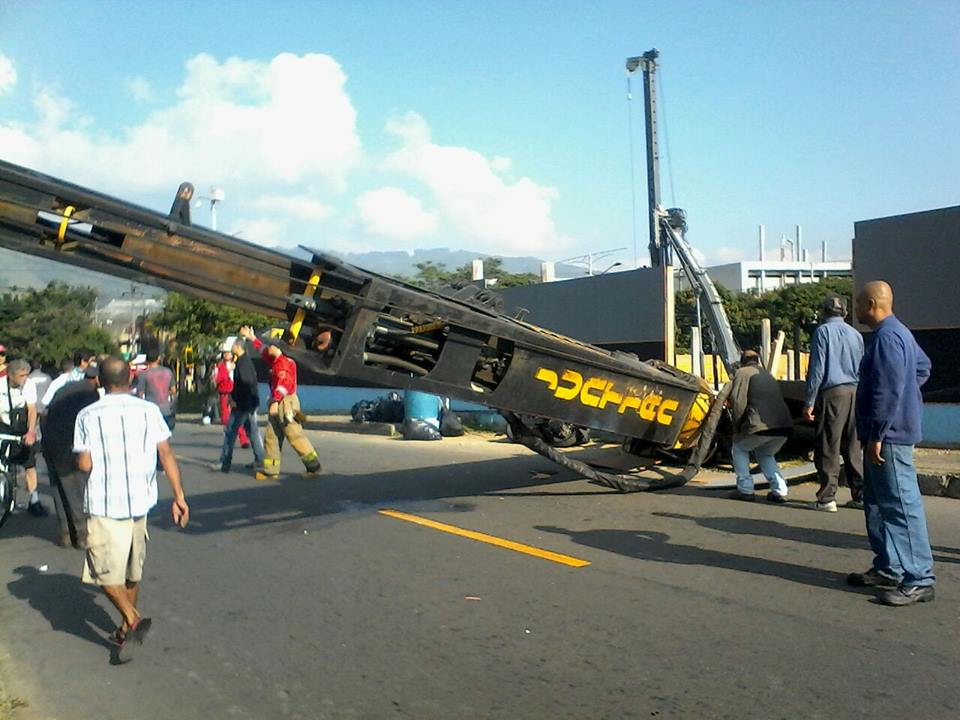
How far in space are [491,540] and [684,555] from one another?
161 centimetres

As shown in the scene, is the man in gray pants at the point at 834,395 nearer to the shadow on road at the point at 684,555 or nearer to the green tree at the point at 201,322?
the shadow on road at the point at 684,555

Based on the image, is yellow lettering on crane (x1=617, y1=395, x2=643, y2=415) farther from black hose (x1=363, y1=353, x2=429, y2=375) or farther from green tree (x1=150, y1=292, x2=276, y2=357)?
green tree (x1=150, y1=292, x2=276, y2=357)

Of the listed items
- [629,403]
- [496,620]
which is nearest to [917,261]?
[629,403]

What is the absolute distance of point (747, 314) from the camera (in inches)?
1628

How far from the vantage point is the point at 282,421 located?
10742 millimetres

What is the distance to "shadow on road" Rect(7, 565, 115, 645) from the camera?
18.4 feet

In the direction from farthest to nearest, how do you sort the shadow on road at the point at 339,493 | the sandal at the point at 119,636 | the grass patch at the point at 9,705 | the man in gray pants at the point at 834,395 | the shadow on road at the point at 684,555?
the shadow on road at the point at 339,493 → the man in gray pants at the point at 834,395 → the shadow on road at the point at 684,555 → the sandal at the point at 119,636 → the grass patch at the point at 9,705

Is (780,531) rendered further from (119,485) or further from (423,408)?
(423,408)

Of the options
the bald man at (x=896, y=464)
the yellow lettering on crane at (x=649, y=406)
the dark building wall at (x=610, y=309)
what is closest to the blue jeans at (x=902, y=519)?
the bald man at (x=896, y=464)

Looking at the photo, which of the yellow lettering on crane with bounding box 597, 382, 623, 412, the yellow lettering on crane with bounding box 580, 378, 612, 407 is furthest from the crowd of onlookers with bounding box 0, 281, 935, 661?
the yellow lettering on crane with bounding box 580, 378, 612, 407

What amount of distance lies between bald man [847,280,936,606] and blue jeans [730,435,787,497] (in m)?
3.17

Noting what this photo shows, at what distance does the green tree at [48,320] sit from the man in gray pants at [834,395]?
28.1 metres

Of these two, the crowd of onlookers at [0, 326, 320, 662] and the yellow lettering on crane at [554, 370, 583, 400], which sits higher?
the yellow lettering on crane at [554, 370, 583, 400]

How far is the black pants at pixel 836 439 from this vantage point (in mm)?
7945
